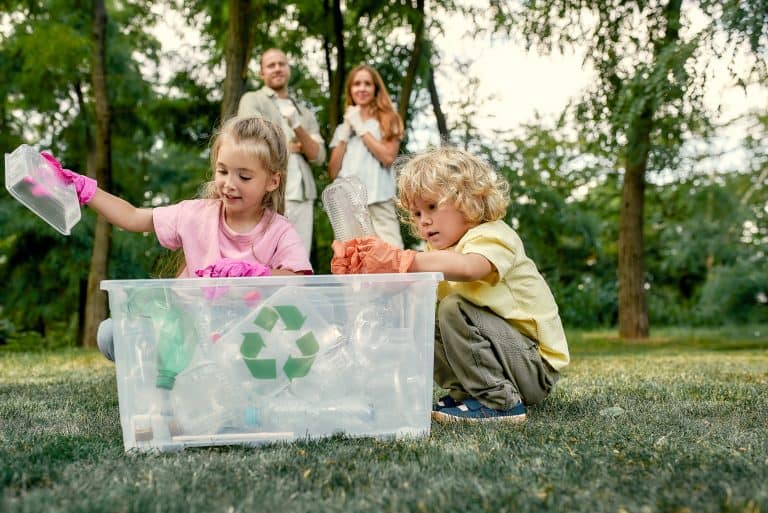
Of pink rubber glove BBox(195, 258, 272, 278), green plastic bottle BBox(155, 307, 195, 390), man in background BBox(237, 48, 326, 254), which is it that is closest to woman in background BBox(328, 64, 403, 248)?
man in background BBox(237, 48, 326, 254)

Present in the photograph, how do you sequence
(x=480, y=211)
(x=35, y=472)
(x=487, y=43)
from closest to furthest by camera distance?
(x=35, y=472) < (x=480, y=211) < (x=487, y=43)

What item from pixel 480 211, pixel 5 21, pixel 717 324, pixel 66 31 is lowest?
pixel 717 324

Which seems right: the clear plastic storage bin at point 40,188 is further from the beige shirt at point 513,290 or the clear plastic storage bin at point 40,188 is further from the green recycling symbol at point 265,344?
the beige shirt at point 513,290

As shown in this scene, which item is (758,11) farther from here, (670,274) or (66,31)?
(670,274)

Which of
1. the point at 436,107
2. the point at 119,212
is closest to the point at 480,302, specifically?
the point at 119,212

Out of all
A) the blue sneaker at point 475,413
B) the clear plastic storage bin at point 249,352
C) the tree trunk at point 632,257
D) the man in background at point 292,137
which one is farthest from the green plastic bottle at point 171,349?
the tree trunk at point 632,257

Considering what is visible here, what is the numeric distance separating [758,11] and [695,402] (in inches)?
128

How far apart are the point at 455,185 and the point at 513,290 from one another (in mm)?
364

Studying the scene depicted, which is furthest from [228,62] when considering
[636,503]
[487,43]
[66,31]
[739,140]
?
[739,140]

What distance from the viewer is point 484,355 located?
2400mm

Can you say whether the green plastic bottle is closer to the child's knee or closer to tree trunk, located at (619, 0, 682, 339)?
the child's knee

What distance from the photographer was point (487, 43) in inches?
325

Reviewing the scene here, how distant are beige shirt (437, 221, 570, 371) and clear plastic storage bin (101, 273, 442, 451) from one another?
419 millimetres

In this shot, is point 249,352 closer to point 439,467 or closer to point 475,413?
point 439,467
